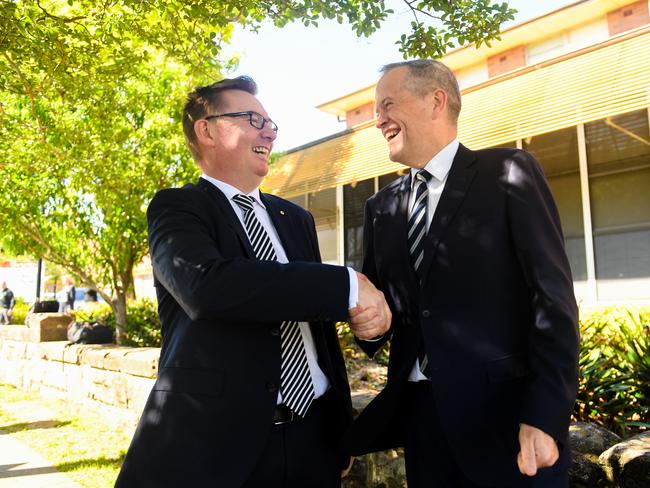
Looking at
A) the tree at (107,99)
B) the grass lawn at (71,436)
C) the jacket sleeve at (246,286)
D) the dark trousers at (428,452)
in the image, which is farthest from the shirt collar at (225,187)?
the grass lawn at (71,436)

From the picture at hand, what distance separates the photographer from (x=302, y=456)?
2.04 metres

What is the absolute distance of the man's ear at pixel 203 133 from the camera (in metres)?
2.39

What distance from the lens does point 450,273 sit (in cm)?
191

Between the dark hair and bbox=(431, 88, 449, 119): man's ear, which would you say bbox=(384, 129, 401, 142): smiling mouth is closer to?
bbox=(431, 88, 449, 119): man's ear

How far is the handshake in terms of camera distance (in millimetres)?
1842

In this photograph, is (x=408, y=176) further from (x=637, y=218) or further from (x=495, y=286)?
(x=637, y=218)

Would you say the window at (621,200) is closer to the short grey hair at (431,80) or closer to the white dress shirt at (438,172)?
the short grey hair at (431,80)

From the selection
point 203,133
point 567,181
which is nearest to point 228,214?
point 203,133

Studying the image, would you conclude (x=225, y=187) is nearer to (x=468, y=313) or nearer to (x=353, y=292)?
(x=353, y=292)

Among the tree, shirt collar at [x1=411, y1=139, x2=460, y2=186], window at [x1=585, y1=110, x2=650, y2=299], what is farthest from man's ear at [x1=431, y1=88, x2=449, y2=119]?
window at [x1=585, y1=110, x2=650, y2=299]

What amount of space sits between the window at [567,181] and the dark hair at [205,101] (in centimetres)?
1018

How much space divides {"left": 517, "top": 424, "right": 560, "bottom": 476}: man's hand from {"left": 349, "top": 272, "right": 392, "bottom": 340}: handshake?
1.90 feet

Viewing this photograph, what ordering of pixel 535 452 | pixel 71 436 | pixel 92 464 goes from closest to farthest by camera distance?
pixel 535 452 → pixel 92 464 → pixel 71 436

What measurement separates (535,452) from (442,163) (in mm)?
1109
